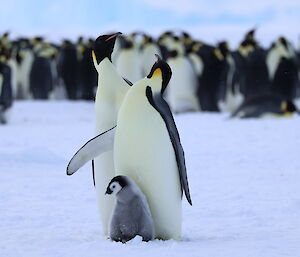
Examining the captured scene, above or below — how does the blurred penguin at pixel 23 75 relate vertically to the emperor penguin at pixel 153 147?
below

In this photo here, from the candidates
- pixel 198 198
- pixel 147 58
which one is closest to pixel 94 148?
pixel 198 198

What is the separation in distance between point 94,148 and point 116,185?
39 centimetres

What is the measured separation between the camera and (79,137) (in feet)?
33.7

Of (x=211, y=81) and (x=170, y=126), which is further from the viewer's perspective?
(x=211, y=81)

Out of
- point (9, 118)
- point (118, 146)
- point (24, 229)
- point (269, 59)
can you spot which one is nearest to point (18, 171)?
point (24, 229)

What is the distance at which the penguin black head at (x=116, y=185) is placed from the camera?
3746 mm

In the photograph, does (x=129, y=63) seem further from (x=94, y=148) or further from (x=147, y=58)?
(x=94, y=148)

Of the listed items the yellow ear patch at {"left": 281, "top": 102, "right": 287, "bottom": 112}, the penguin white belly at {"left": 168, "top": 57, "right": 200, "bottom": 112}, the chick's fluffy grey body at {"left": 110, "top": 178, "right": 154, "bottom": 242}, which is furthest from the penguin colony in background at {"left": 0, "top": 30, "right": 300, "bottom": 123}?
the chick's fluffy grey body at {"left": 110, "top": 178, "right": 154, "bottom": 242}

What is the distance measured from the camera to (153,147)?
3.91 metres

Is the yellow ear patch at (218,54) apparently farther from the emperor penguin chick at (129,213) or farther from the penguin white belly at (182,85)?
the emperor penguin chick at (129,213)

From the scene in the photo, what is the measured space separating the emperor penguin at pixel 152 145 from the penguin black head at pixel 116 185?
17 centimetres

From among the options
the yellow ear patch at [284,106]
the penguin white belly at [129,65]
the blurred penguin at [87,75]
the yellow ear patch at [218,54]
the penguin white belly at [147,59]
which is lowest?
the blurred penguin at [87,75]

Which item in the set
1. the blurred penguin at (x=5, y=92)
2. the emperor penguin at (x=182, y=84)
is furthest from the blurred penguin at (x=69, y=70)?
the blurred penguin at (x=5, y=92)

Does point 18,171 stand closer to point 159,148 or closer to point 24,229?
point 24,229
